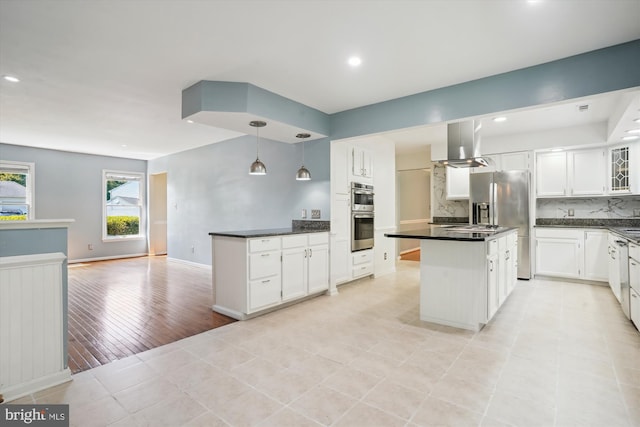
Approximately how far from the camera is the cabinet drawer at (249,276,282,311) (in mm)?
3496

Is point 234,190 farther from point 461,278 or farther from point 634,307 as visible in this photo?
point 634,307

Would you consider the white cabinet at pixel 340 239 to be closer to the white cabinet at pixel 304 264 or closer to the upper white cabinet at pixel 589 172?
the white cabinet at pixel 304 264

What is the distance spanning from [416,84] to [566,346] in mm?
2879

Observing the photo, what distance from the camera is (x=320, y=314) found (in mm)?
3660

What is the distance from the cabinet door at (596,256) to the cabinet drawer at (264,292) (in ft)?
15.4

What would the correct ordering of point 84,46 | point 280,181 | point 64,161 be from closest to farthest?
1. point 84,46
2. point 280,181
3. point 64,161

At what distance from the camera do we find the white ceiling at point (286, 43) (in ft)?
7.24

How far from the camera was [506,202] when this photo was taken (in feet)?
17.5

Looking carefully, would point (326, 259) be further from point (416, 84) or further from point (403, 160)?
point (403, 160)

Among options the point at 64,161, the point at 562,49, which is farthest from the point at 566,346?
the point at 64,161

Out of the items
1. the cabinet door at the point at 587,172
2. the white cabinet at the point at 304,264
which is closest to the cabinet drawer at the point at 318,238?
the white cabinet at the point at 304,264

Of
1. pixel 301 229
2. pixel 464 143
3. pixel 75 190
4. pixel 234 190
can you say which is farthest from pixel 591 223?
pixel 75 190

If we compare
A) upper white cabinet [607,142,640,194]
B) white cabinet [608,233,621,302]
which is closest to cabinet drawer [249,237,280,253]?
white cabinet [608,233,621,302]

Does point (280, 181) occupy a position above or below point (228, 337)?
above
